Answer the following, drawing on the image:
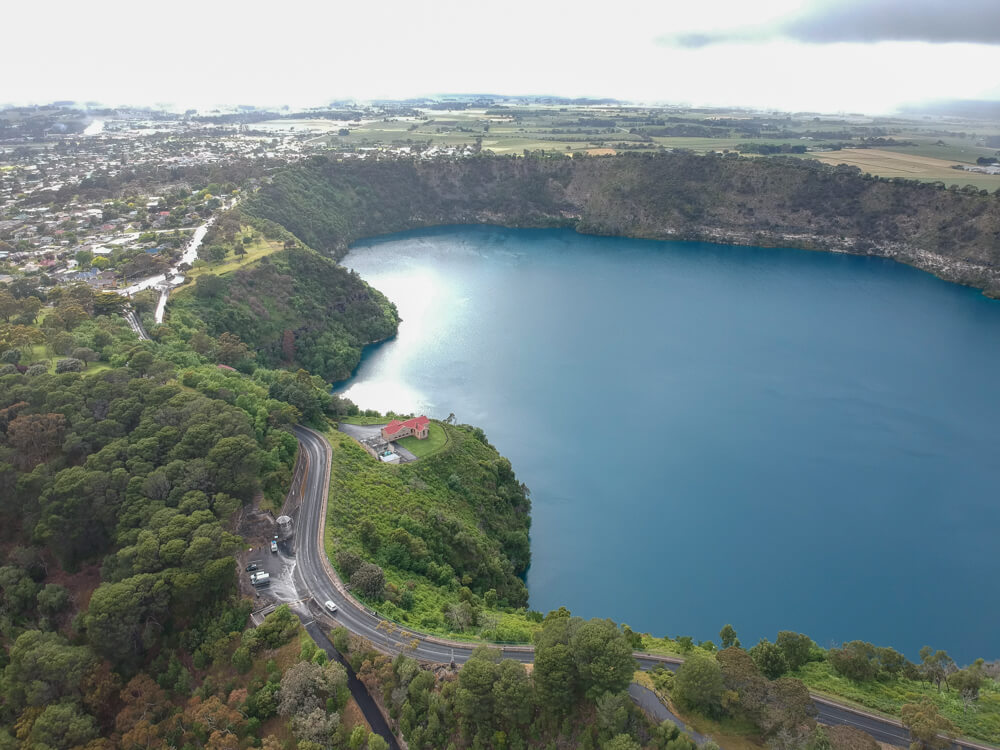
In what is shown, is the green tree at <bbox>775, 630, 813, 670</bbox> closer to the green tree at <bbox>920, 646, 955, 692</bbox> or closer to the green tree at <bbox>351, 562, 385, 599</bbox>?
the green tree at <bbox>920, 646, 955, 692</bbox>

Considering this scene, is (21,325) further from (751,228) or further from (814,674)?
(751,228)

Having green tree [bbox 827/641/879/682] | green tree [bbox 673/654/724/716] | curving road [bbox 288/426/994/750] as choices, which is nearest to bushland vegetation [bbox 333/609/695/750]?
green tree [bbox 673/654/724/716]

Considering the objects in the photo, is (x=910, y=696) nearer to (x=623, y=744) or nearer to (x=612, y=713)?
(x=612, y=713)

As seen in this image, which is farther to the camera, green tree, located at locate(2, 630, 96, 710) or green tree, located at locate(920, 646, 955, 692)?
green tree, located at locate(920, 646, 955, 692)

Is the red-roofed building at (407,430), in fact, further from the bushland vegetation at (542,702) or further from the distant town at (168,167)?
the distant town at (168,167)

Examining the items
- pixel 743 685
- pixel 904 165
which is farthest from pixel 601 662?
pixel 904 165

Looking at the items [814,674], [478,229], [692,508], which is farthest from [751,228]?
[814,674]
